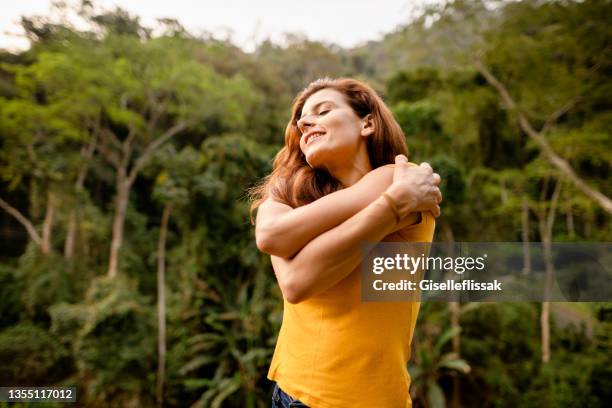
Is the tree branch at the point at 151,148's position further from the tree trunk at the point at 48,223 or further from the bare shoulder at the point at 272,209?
the bare shoulder at the point at 272,209

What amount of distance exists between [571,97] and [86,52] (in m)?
12.1

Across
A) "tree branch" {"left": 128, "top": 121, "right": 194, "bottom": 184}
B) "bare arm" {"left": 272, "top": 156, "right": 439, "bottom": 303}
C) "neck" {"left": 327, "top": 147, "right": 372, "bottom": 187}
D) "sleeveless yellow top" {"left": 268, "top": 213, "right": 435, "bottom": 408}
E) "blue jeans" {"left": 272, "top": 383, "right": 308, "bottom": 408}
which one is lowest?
"blue jeans" {"left": 272, "top": 383, "right": 308, "bottom": 408}

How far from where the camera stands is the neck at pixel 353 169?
1.17 m

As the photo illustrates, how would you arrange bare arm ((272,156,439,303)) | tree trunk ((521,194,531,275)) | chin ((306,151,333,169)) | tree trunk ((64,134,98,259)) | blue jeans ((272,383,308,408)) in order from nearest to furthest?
1. bare arm ((272,156,439,303))
2. blue jeans ((272,383,308,408))
3. chin ((306,151,333,169))
4. tree trunk ((521,194,531,275))
5. tree trunk ((64,134,98,259))

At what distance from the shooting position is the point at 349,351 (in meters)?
0.94

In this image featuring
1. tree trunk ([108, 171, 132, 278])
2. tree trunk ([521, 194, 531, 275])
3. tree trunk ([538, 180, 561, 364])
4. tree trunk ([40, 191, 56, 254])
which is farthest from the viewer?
tree trunk ([40, 191, 56, 254])

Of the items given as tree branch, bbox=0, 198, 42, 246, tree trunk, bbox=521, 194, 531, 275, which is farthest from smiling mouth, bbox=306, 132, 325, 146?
tree branch, bbox=0, 198, 42, 246

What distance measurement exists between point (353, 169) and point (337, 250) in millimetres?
363

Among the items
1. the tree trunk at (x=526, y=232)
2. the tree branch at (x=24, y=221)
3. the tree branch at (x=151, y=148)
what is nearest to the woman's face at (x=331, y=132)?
the tree trunk at (x=526, y=232)

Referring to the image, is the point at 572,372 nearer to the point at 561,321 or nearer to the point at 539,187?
the point at 561,321

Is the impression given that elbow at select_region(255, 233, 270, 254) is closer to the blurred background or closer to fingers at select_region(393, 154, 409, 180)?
fingers at select_region(393, 154, 409, 180)

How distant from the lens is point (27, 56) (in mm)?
11516

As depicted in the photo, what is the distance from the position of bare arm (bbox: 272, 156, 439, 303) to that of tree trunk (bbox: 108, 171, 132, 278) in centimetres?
1111

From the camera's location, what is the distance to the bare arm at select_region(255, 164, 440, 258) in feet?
3.09
